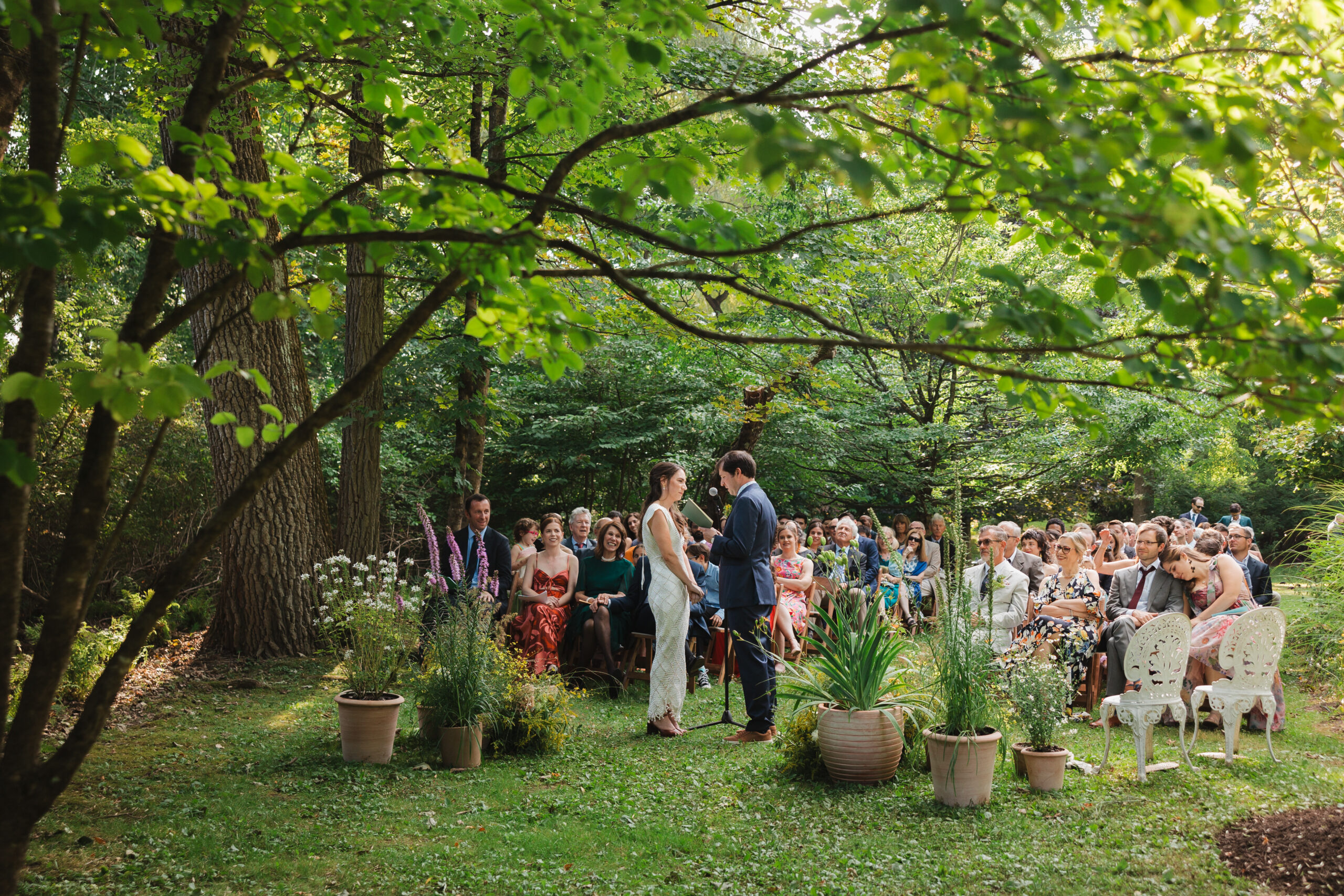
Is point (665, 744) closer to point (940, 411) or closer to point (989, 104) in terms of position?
point (989, 104)

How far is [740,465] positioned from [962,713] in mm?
2515

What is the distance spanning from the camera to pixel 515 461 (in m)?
16.6

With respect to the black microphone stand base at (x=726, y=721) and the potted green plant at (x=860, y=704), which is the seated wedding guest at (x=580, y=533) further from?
the potted green plant at (x=860, y=704)

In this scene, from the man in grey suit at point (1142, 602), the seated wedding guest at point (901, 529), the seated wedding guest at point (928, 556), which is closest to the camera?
the man in grey suit at point (1142, 602)

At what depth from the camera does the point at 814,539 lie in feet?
42.7

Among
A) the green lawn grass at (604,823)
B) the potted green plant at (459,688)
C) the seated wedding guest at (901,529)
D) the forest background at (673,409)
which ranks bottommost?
the green lawn grass at (604,823)

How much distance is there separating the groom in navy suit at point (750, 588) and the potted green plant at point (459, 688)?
5.89 ft

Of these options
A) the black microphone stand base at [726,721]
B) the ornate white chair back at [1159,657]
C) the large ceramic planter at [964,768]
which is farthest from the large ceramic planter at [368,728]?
the ornate white chair back at [1159,657]

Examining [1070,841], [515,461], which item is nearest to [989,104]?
[1070,841]

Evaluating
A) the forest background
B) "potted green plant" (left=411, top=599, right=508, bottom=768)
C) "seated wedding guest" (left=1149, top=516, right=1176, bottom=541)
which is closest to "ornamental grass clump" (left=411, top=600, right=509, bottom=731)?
"potted green plant" (left=411, top=599, right=508, bottom=768)

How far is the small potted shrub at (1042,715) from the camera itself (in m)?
5.40

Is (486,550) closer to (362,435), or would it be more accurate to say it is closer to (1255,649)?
(362,435)

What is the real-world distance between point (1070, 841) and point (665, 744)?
2.89m

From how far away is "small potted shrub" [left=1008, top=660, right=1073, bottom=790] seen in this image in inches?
213
